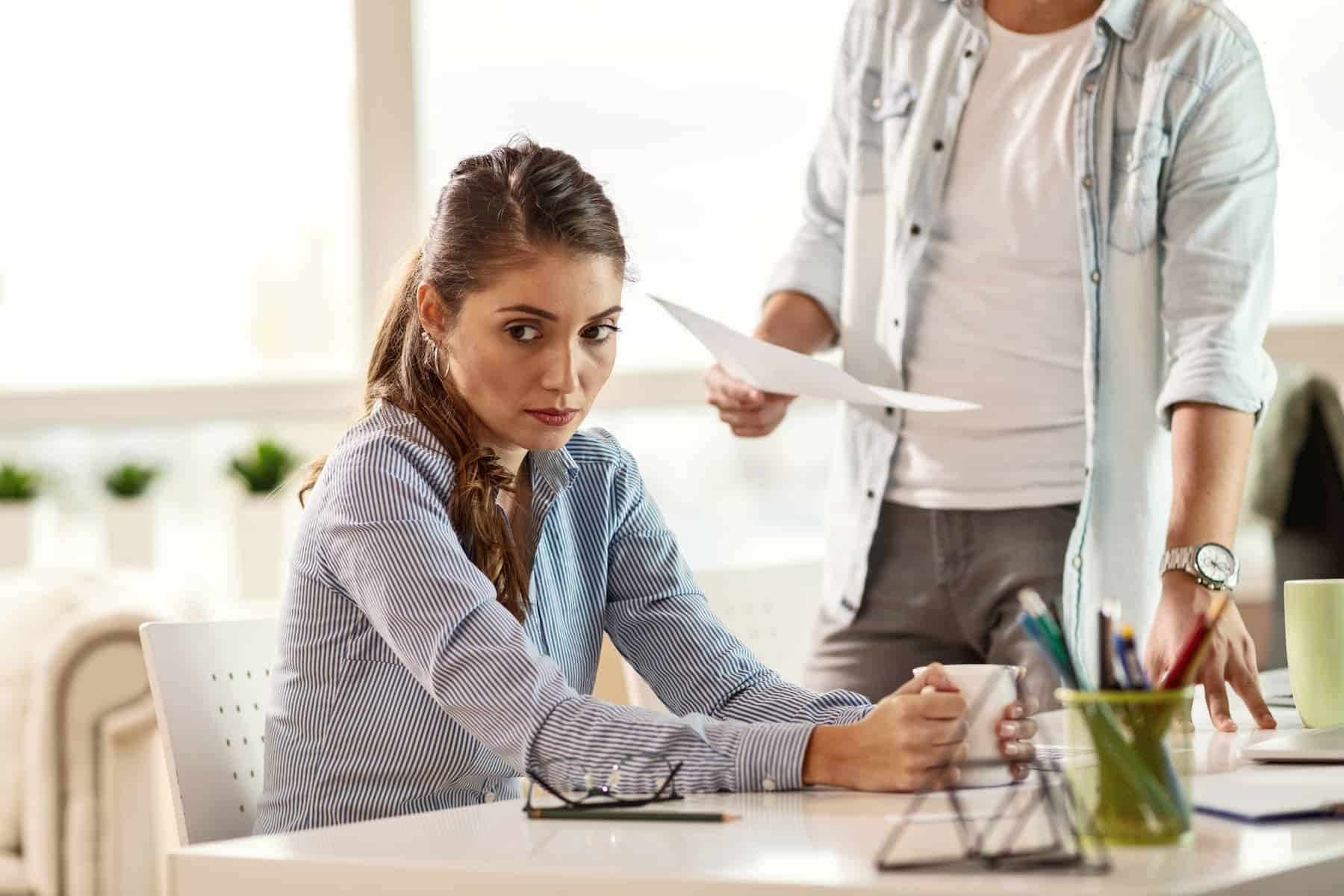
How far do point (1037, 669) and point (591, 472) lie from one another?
0.61 m

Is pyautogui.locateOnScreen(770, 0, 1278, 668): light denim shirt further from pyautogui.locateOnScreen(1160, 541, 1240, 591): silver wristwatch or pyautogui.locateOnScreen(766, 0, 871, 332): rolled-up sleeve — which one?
pyautogui.locateOnScreen(1160, 541, 1240, 591): silver wristwatch

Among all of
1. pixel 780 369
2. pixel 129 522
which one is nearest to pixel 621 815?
pixel 780 369

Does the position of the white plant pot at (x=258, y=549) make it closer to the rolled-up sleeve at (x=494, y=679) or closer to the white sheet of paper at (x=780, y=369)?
the white sheet of paper at (x=780, y=369)

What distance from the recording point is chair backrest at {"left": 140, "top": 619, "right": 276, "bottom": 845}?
142 cm

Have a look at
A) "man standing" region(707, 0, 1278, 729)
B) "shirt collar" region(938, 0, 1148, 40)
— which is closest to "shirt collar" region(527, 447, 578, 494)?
"man standing" region(707, 0, 1278, 729)

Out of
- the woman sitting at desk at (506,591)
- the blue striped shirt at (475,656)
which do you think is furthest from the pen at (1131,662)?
the blue striped shirt at (475,656)

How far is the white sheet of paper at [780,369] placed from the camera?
144 centimetres

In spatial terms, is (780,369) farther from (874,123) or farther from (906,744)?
(874,123)

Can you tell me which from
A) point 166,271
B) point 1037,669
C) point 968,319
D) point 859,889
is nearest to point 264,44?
point 166,271

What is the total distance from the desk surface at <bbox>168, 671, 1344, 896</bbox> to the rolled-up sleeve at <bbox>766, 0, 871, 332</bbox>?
113 centimetres

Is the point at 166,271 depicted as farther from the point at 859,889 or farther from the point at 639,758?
the point at 859,889

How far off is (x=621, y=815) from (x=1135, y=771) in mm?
344

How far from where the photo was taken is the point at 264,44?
3.88 meters

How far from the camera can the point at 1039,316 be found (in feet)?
6.35
